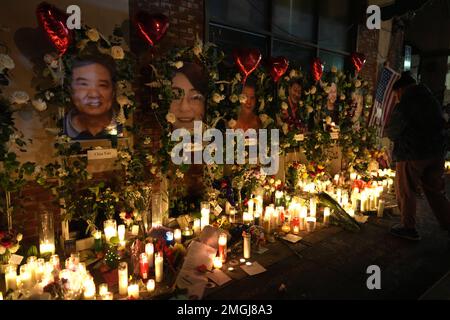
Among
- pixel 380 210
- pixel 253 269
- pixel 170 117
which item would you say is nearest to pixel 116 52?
pixel 170 117

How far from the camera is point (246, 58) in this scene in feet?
14.5

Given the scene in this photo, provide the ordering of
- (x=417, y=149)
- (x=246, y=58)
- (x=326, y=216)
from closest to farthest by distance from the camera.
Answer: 1. (x=417, y=149)
2. (x=246, y=58)
3. (x=326, y=216)

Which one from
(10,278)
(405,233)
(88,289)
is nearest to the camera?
(88,289)

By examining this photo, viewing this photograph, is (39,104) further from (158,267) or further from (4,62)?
(158,267)

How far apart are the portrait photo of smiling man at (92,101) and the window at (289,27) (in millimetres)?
1920

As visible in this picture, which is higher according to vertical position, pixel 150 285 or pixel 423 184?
pixel 423 184

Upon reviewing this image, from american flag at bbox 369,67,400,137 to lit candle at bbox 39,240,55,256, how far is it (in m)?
7.30

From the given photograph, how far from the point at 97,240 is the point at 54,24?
7.70 ft

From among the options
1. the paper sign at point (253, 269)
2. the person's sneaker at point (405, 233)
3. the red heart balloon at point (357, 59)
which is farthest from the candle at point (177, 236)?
the red heart balloon at point (357, 59)

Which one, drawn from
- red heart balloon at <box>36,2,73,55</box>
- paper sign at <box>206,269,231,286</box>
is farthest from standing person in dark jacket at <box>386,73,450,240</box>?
red heart balloon at <box>36,2,73,55</box>

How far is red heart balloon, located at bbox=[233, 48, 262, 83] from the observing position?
4398 millimetres

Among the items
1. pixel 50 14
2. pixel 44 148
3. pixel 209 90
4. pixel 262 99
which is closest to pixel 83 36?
pixel 50 14
